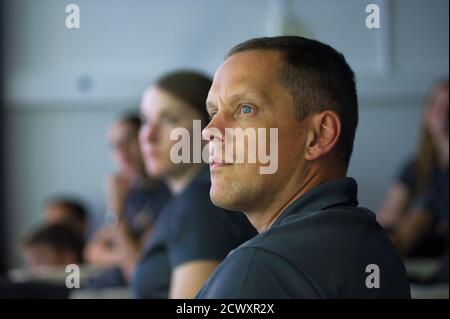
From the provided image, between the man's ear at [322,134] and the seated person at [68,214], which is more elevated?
the man's ear at [322,134]

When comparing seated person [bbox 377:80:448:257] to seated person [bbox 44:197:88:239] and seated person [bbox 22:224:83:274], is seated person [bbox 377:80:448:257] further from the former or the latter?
seated person [bbox 44:197:88:239]

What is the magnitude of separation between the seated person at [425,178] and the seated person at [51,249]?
115cm

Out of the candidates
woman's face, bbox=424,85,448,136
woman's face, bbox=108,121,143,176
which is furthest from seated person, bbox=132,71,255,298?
woman's face, bbox=108,121,143,176

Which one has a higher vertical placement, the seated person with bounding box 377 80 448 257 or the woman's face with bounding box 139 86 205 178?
the woman's face with bounding box 139 86 205 178

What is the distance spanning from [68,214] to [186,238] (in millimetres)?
2584

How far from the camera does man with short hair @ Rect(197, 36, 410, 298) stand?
0.86 meters

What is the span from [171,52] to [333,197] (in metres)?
3.01

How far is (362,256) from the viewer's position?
85 cm

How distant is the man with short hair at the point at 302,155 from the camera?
0.86 metres

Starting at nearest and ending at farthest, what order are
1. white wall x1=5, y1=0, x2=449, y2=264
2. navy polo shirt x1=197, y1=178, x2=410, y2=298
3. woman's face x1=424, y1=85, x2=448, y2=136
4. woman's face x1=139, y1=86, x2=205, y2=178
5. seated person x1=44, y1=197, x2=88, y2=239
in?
1. navy polo shirt x1=197, y1=178, x2=410, y2=298
2. woman's face x1=139, y1=86, x2=205, y2=178
3. woman's face x1=424, y1=85, x2=448, y2=136
4. white wall x1=5, y1=0, x2=449, y2=264
5. seated person x1=44, y1=197, x2=88, y2=239

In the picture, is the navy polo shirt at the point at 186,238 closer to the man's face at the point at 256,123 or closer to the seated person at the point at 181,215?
the seated person at the point at 181,215

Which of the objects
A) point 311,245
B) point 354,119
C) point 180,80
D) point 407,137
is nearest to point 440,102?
point 407,137

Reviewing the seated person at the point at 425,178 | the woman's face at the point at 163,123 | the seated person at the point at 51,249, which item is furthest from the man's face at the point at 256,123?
the seated person at the point at 51,249

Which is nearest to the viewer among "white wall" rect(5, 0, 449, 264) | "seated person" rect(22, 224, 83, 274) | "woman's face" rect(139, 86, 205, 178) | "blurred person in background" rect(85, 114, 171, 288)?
"woman's face" rect(139, 86, 205, 178)
